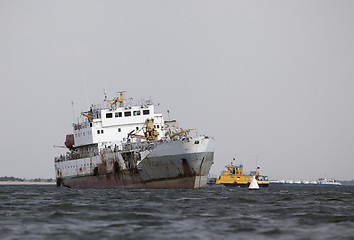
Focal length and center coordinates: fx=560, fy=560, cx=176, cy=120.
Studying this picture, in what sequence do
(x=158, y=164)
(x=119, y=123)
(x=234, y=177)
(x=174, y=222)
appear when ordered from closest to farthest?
(x=174, y=222) < (x=158, y=164) < (x=119, y=123) < (x=234, y=177)

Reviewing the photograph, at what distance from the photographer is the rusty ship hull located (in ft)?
193

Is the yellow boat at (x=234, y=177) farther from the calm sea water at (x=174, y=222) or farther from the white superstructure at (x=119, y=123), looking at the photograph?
the calm sea water at (x=174, y=222)

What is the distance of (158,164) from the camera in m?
60.0

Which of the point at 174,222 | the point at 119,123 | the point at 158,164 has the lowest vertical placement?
the point at 174,222

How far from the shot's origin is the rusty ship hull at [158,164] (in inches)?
2320

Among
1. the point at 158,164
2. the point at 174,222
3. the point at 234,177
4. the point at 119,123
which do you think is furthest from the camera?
the point at 234,177

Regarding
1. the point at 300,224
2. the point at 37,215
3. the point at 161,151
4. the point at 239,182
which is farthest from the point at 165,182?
the point at 239,182

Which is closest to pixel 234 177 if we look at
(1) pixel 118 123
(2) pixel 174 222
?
(1) pixel 118 123

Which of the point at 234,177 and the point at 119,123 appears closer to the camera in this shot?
the point at 119,123

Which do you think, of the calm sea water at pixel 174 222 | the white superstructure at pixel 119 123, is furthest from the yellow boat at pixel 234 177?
the calm sea water at pixel 174 222

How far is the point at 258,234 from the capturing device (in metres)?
22.3

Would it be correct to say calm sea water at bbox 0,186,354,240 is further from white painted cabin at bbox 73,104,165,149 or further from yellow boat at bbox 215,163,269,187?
yellow boat at bbox 215,163,269,187

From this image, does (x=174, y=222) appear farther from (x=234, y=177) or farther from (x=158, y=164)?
(x=234, y=177)

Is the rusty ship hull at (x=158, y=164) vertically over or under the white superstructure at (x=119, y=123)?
under
